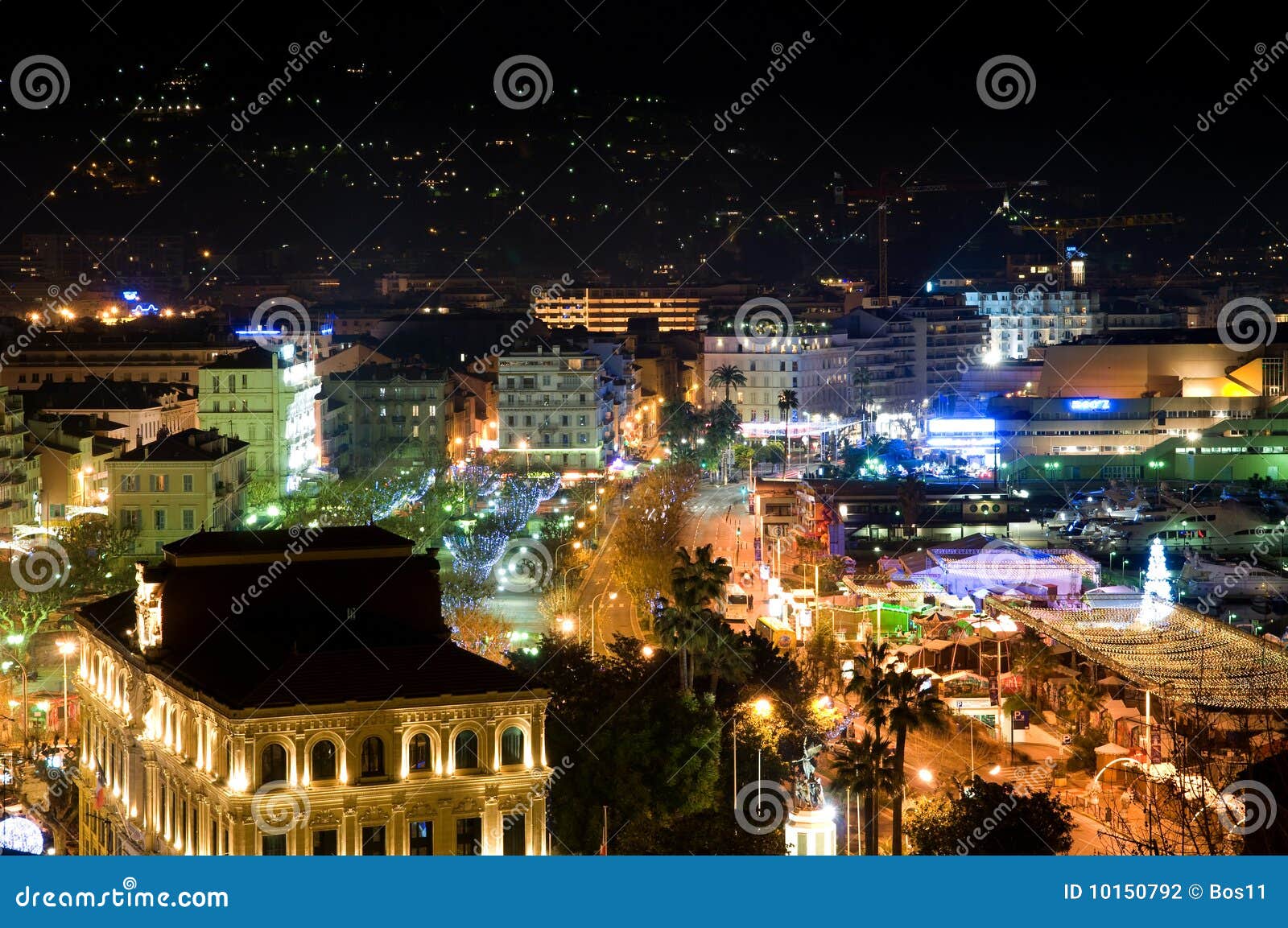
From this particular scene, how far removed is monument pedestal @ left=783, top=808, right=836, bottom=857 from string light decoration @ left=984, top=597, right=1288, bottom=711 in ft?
12.3

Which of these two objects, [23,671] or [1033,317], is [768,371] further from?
[23,671]

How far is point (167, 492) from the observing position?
20.3 meters

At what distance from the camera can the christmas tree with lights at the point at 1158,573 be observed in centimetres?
1875

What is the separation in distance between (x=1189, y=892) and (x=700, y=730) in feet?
21.5

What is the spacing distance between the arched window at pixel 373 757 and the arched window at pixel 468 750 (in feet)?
1.05

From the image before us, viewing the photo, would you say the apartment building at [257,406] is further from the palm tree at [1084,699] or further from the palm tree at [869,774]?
the palm tree at [869,774]

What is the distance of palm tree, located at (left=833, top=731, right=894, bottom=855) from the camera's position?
9.59 m

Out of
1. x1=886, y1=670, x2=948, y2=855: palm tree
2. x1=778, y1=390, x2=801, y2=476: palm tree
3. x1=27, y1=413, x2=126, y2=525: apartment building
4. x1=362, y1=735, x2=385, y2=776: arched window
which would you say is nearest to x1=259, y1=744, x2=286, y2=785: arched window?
x1=362, y1=735, x2=385, y2=776: arched window

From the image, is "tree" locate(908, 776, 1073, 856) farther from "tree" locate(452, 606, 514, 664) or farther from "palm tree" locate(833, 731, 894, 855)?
"tree" locate(452, 606, 514, 664)

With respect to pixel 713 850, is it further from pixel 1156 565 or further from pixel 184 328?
pixel 184 328

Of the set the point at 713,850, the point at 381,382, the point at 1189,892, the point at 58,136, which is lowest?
the point at 713,850

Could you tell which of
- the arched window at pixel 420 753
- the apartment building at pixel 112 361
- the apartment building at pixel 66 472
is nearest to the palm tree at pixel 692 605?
the arched window at pixel 420 753

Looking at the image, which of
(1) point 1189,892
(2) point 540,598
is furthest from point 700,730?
(2) point 540,598

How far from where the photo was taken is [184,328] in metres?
33.1
